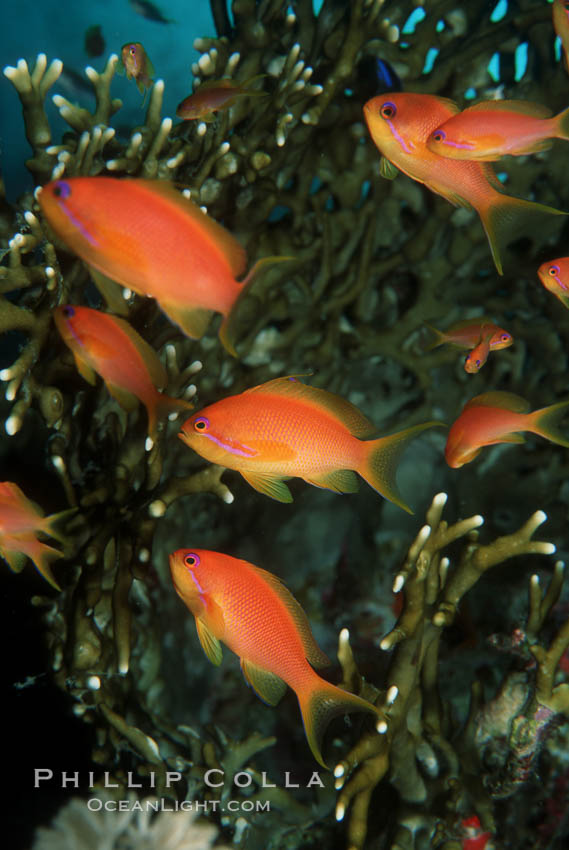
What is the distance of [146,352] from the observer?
203 centimetres

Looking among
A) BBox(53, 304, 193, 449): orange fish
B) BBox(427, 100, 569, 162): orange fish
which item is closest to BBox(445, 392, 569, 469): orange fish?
BBox(427, 100, 569, 162): orange fish

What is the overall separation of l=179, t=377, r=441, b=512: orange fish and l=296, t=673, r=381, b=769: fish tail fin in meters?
0.69

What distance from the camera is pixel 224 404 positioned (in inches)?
74.1

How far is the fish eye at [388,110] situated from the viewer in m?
2.02

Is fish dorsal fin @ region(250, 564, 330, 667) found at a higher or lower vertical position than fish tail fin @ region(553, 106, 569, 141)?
lower

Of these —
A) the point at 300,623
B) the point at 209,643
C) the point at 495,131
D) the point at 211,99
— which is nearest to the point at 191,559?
the point at 209,643

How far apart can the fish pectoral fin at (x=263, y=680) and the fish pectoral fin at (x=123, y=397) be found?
1.06 m

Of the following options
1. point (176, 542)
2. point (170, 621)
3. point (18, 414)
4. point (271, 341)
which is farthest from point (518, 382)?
point (18, 414)

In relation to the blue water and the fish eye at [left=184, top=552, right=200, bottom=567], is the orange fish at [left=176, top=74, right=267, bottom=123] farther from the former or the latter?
the blue water

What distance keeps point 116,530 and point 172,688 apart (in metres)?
1.15

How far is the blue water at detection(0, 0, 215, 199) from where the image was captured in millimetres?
8516

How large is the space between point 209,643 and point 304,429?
86cm

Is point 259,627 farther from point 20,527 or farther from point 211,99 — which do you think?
point 211,99

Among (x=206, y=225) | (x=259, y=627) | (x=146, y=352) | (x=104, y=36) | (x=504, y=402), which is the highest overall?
(x=104, y=36)
